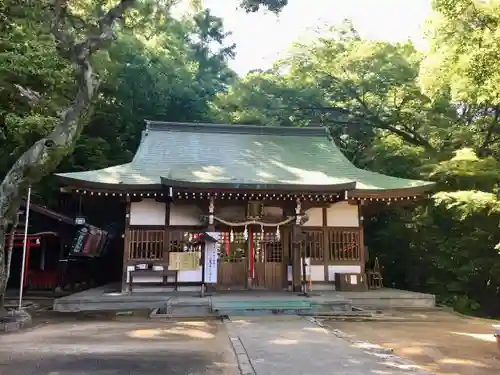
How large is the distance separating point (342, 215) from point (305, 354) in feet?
26.2

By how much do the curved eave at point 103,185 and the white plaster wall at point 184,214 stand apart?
3.37 feet

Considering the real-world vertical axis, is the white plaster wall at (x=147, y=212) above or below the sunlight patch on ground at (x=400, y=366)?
above

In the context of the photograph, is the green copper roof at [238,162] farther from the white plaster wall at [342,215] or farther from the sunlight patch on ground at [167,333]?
the sunlight patch on ground at [167,333]

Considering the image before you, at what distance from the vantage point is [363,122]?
66.7 ft

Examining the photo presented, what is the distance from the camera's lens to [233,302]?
35.3 feet

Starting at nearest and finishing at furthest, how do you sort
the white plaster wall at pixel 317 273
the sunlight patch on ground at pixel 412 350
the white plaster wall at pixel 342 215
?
the sunlight patch on ground at pixel 412 350 → the white plaster wall at pixel 317 273 → the white plaster wall at pixel 342 215

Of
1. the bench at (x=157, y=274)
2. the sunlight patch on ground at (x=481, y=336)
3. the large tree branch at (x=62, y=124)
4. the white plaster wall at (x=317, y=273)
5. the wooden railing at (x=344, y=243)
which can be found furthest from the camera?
the wooden railing at (x=344, y=243)

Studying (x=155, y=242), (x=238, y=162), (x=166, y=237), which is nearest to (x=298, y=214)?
(x=238, y=162)

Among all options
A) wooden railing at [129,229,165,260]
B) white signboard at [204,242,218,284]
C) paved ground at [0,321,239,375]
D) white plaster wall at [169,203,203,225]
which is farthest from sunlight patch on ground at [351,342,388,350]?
wooden railing at [129,229,165,260]

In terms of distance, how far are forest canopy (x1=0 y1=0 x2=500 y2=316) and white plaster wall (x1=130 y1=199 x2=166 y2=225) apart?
337 cm

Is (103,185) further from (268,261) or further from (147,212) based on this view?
(268,261)

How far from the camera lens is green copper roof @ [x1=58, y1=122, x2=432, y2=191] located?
1249 cm

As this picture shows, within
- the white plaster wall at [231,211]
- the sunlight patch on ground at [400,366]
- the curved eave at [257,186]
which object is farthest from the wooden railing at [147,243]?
the sunlight patch on ground at [400,366]

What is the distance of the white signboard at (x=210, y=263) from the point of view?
1222cm
